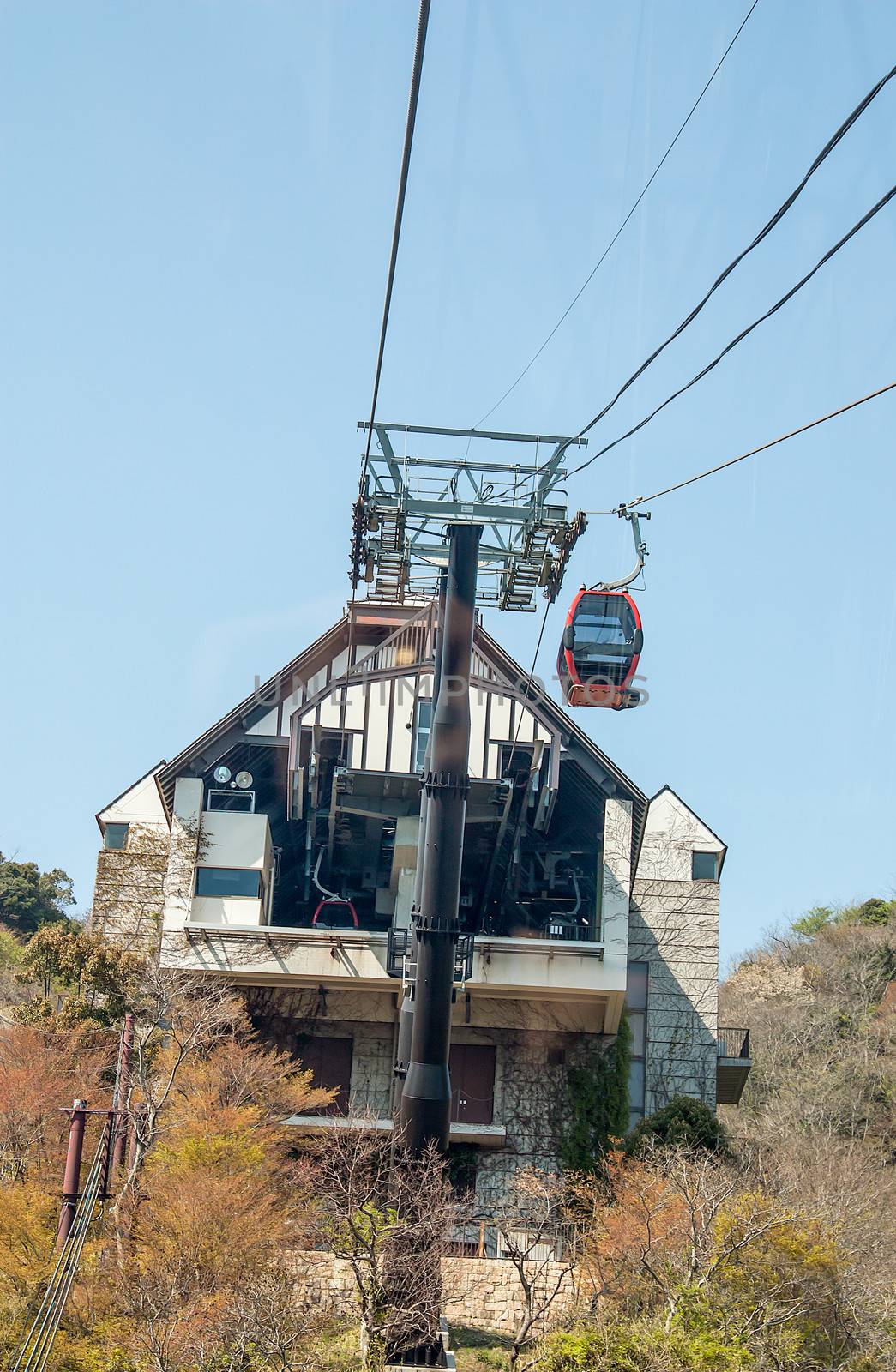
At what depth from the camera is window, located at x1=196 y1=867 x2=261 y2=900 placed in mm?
33062

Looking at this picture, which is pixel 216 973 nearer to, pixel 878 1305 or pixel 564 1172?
pixel 564 1172

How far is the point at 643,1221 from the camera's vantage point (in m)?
24.0

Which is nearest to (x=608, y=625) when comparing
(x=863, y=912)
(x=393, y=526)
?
(x=393, y=526)

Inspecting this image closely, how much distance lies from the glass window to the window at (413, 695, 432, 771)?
1085cm

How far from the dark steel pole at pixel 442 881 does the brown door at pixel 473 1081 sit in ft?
43.7

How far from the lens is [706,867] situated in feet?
136

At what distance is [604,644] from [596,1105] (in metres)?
13.9

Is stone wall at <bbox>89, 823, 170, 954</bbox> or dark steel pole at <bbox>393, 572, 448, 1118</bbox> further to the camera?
stone wall at <bbox>89, 823, 170, 954</bbox>

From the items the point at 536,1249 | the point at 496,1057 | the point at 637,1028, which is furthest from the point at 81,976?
the point at 637,1028

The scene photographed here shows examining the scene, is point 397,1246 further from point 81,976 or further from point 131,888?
point 131,888

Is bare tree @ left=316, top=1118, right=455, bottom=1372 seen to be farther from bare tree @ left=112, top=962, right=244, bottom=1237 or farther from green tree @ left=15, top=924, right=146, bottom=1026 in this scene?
green tree @ left=15, top=924, right=146, bottom=1026

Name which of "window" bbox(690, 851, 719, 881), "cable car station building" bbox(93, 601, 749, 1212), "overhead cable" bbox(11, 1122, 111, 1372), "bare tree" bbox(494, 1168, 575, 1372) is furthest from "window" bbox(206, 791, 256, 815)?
"window" bbox(690, 851, 719, 881)

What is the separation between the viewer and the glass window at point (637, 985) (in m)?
39.1

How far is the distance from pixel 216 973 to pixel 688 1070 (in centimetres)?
1378
